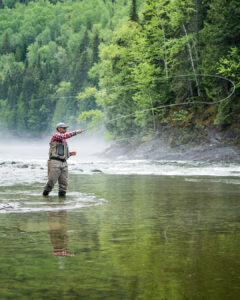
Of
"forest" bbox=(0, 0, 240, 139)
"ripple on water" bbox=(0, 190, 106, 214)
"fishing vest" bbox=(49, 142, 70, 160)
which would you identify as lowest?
"ripple on water" bbox=(0, 190, 106, 214)

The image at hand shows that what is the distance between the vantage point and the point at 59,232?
6.78 m

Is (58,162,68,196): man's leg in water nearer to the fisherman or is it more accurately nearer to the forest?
the fisherman

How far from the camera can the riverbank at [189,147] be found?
27.1 meters

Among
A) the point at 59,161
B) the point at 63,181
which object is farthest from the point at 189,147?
the point at 63,181

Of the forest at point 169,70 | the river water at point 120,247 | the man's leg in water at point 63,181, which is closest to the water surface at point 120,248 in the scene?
the river water at point 120,247

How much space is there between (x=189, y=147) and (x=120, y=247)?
24.6 meters

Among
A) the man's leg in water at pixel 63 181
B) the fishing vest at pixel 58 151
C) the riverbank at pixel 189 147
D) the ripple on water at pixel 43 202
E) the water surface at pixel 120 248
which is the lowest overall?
the water surface at pixel 120 248

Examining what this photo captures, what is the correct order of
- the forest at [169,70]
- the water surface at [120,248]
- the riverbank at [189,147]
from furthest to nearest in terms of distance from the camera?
the forest at [169,70], the riverbank at [189,147], the water surface at [120,248]

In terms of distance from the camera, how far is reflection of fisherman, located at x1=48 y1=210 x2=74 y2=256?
18.6ft

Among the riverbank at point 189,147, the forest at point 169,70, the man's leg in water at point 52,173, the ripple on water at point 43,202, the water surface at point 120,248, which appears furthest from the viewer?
the forest at point 169,70

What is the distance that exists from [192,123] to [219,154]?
5.86m

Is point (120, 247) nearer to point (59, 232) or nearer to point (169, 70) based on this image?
point (59, 232)

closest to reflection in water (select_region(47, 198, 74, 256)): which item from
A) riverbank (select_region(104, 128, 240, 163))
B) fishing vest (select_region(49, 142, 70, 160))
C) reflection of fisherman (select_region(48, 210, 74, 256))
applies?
reflection of fisherman (select_region(48, 210, 74, 256))

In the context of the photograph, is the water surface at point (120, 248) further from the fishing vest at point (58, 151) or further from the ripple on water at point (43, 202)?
the fishing vest at point (58, 151)
